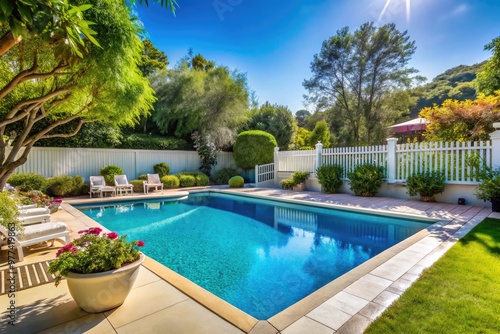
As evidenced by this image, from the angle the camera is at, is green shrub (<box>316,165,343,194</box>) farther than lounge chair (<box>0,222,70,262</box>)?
Yes

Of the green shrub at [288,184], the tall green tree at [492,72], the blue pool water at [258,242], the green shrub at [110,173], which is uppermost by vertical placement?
the tall green tree at [492,72]

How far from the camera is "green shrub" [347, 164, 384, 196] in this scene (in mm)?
9328

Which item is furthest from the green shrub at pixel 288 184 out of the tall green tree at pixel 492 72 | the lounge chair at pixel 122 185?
the tall green tree at pixel 492 72

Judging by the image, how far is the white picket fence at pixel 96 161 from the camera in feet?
35.8

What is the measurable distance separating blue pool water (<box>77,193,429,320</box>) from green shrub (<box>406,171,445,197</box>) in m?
2.36

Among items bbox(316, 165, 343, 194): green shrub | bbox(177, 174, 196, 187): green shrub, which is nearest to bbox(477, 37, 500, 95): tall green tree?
bbox(316, 165, 343, 194): green shrub

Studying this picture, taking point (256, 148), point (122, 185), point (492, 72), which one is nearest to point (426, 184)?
point (492, 72)

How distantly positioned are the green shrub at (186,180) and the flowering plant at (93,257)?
11.4 meters

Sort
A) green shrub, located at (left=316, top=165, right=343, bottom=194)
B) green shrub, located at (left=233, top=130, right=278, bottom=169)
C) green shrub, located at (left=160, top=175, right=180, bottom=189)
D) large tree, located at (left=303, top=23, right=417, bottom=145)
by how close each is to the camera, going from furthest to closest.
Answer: large tree, located at (left=303, top=23, right=417, bottom=145), green shrub, located at (left=233, top=130, right=278, bottom=169), green shrub, located at (left=160, top=175, right=180, bottom=189), green shrub, located at (left=316, top=165, right=343, bottom=194)

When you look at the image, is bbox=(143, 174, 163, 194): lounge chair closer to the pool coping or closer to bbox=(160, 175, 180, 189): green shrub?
bbox=(160, 175, 180, 189): green shrub

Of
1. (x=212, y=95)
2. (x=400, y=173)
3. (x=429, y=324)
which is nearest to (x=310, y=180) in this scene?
(x=400, y=173)

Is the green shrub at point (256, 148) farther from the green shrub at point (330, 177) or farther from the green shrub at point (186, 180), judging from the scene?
the green shrub at point (330, 177)

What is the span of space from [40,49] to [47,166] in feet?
28.4

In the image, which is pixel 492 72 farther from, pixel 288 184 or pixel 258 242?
pixel 258 242
